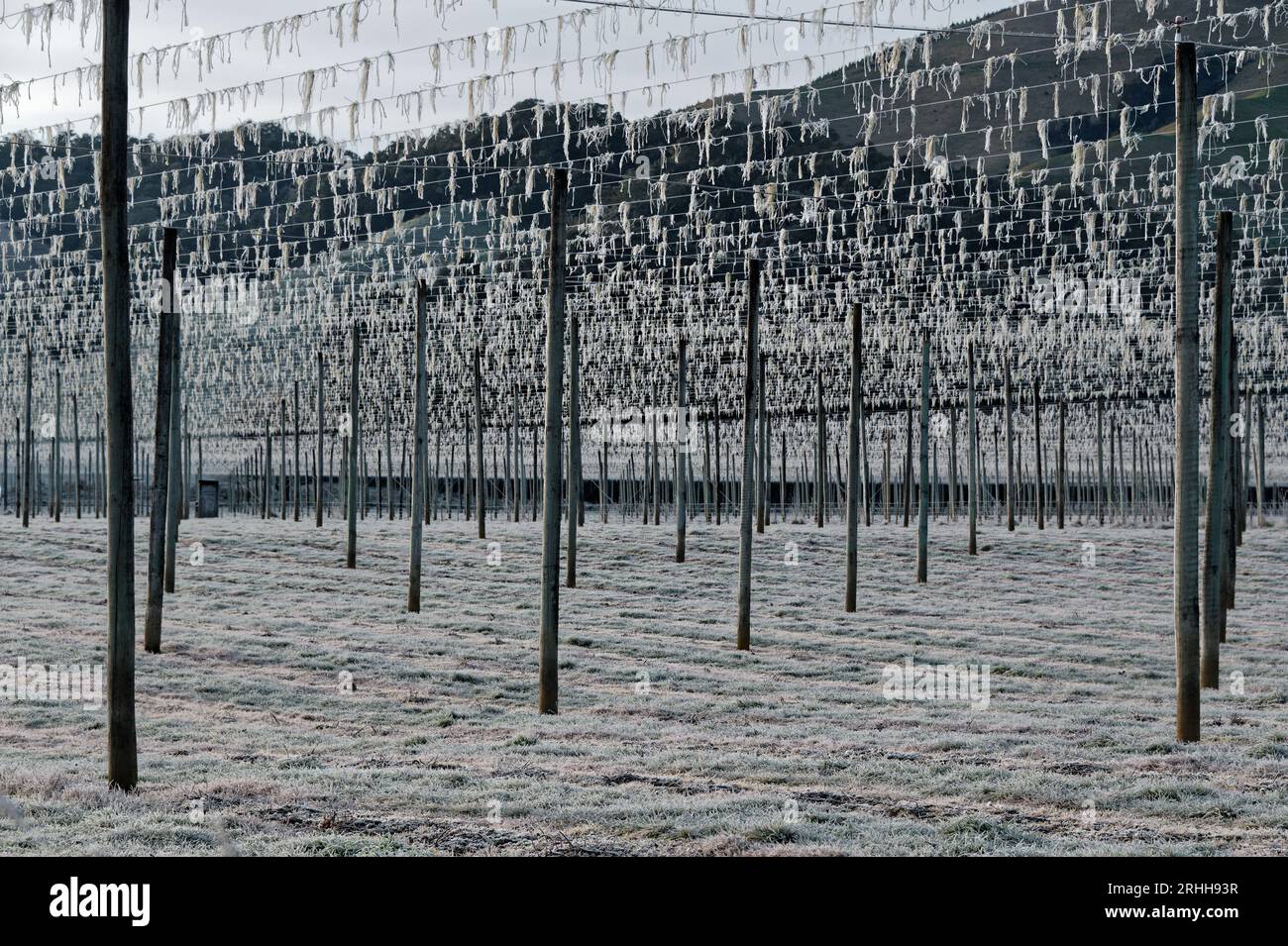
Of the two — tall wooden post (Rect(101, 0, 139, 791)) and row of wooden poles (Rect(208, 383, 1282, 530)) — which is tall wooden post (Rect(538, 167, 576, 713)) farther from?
row of wooden poles (Rect(208, 383, 1282, 530))

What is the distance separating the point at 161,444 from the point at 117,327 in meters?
6.33

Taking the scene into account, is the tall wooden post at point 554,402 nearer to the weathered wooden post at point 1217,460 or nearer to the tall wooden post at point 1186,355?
the tall wooden post at point 1186,355

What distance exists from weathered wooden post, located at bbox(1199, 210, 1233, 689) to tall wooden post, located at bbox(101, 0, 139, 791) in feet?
29.2

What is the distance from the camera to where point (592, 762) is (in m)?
9.22

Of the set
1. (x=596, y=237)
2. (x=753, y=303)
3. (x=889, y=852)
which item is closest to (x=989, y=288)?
(x=596, y=237)

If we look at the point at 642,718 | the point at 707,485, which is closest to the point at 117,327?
the point at 642,718

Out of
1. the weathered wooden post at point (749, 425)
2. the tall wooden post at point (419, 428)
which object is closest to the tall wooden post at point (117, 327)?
the weathered wooden post at point (749, 425)

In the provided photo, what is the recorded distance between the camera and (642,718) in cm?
1154

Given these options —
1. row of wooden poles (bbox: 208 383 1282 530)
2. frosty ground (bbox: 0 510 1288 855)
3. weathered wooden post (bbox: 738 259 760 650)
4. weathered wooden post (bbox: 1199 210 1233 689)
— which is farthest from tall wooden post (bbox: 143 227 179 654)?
row of wooden poles (bbox: 208 383 1282 530)

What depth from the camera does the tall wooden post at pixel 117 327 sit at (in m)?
7.18

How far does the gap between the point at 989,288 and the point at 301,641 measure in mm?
19366

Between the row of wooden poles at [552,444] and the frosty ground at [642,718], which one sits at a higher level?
the row of wooden poles at [552,444]

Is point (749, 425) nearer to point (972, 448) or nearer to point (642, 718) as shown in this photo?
point (642, 718)

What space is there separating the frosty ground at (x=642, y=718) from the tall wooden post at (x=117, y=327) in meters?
1.21
